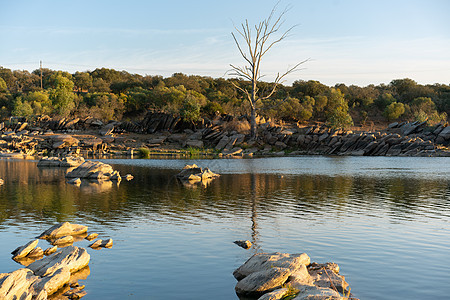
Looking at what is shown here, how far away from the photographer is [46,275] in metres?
13.9

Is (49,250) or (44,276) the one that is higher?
(44,276)

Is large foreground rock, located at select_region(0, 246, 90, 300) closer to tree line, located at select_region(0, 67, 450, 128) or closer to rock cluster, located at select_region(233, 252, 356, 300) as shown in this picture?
rock cluster, located at select_region(233, 252, 356, 300)

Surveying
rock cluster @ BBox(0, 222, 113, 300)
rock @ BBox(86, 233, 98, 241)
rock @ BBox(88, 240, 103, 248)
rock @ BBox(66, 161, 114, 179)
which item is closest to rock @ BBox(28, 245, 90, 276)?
rock cluster @ BBox(0, 222, 113, 300)

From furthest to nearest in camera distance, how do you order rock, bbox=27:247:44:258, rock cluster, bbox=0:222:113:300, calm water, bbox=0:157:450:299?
rock, bbox=27:247:44:258
calm water, bbox=0:157:450:299
rock cluster, bbox=0:222:113:300

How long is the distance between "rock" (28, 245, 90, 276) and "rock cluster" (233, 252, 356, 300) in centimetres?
546

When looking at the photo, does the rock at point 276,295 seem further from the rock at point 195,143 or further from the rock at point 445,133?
the rock at point 445,133

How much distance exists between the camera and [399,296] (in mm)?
13094

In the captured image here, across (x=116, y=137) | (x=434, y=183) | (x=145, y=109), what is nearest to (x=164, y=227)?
(x=434, y=183)

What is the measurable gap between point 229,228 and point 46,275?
1048 cm

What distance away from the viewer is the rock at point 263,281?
43.1ft

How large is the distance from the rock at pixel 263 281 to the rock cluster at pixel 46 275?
16.1 feet

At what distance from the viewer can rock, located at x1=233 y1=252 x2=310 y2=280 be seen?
13875mm

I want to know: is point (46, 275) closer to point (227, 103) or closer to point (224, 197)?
point (224, 197)

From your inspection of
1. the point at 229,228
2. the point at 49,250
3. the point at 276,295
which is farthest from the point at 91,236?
the point at 276,295
